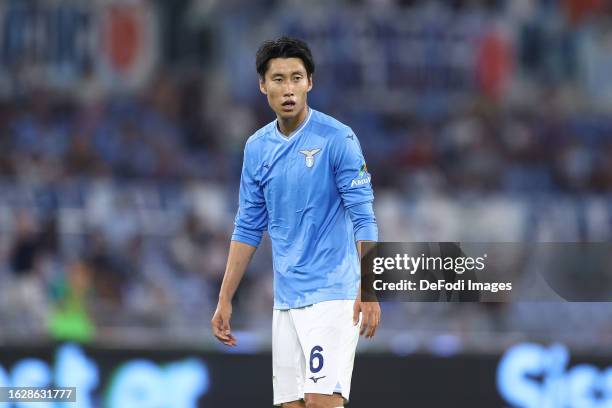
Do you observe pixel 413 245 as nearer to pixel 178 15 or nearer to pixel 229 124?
pixel 229 124

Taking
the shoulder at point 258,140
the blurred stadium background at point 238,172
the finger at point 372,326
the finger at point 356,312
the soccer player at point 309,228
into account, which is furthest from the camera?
the blurred stadium background at point 238,172

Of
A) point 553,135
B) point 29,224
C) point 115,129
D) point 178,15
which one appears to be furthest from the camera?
point 178,15

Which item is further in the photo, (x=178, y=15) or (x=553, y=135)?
(x=178, y=15)

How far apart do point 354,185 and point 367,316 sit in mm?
589

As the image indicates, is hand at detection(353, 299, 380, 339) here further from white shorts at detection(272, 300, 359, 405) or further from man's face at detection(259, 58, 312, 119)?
man's face at detection(259, 58, 312, 119)

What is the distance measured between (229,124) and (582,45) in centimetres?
492

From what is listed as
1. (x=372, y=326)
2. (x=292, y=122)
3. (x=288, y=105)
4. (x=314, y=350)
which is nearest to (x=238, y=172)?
(x=292, y=122)

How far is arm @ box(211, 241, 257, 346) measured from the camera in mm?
6434

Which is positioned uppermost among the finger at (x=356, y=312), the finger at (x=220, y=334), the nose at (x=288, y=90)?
the nose at (x=288, y=90)

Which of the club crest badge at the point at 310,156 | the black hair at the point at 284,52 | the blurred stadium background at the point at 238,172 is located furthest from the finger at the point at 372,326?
the blurred stadium background at the point at 238,172

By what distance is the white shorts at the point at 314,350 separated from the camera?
613cm

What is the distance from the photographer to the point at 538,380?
851 centimetres

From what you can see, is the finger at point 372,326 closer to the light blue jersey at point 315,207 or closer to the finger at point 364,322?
the finger at point 364,322

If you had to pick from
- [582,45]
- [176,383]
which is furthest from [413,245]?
[582,45]
